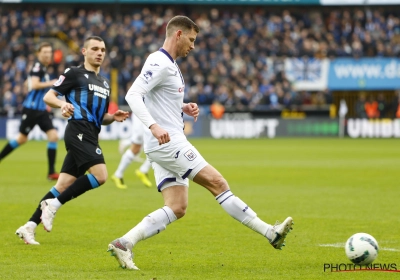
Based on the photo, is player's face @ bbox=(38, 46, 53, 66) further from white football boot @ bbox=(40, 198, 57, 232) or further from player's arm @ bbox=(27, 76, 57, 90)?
white football boot @ bbox=(40, 198, 57, 232)

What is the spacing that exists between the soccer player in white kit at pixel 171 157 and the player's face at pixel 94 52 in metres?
1.98

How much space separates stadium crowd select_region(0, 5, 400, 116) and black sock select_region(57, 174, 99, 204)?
26.4m

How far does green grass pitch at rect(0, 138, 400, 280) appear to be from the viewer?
682 cm

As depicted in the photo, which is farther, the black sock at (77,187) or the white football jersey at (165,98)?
the black sock at (77,187)

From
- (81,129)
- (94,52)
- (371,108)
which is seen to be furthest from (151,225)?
(371,108)

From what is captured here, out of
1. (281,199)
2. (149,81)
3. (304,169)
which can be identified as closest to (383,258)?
(149,81)

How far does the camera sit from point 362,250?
6.60m

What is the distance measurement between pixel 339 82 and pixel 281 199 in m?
29.9

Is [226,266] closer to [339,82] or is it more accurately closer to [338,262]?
[338,262]

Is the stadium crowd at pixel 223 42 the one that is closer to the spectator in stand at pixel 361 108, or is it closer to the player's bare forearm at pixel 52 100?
the spectator in stand at pixel 361 108

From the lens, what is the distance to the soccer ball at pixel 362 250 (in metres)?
6.60

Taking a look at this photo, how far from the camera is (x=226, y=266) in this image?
22.9 feet

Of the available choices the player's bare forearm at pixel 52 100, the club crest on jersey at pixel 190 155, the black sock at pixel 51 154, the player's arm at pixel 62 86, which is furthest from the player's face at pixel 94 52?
the black sock at pixel 51 154

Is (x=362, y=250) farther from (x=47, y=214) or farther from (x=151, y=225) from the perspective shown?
(x=47, y=214)
